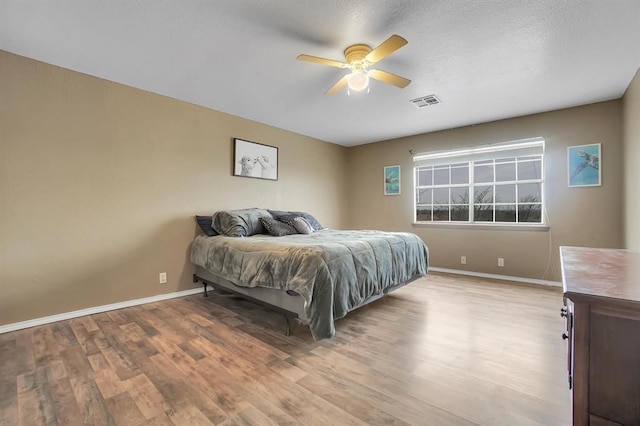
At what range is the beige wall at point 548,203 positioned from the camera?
139 inches

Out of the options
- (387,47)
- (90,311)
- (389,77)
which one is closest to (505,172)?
(389,77)

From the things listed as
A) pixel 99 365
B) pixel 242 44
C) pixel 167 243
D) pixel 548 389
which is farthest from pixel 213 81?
pixel 548 389

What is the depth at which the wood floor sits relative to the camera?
57.1 inches

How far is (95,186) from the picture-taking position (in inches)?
115

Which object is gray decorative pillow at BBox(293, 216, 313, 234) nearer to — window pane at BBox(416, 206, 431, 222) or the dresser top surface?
window pane at BBox(416, 206, 431, 222)

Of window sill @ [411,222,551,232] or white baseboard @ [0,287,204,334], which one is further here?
window sill @ [411,222,551,232]

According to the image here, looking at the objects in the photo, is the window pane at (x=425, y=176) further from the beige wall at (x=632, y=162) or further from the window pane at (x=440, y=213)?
the beige wall at (x=632, y=162)

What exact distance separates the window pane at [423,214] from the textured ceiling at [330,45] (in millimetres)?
1988

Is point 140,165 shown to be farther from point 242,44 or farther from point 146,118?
point 242,44

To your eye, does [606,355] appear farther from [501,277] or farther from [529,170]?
→ [529,170]

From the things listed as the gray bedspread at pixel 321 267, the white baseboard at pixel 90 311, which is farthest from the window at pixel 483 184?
the white baseboard at pixel 90 311

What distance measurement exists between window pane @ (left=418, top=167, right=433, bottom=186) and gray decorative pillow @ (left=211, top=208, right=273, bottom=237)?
120 inches

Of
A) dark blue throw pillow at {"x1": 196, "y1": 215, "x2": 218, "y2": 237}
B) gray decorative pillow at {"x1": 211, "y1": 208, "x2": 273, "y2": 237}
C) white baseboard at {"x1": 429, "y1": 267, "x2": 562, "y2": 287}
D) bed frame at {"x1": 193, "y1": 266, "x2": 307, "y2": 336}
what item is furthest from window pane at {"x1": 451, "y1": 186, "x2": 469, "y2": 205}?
dark blue throw pillow at {"x1": 196, "y1": 215, "x2": 218, "y2": 237}

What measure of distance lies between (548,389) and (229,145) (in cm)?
411
